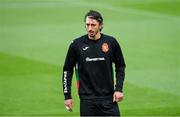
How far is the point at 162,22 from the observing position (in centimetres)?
2156

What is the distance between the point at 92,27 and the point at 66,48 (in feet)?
29.9

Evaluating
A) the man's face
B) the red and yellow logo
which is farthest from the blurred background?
the man's face

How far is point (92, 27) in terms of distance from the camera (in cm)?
1034

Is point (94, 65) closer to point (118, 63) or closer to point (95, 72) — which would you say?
point (95, 72)

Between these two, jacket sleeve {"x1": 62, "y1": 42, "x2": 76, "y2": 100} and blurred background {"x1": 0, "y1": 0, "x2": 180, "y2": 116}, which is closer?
jacket sleeve {"x1": 62, "y1": 42, "x2": 76, "y2": 100}

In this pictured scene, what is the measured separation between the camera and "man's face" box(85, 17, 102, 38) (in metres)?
10.3

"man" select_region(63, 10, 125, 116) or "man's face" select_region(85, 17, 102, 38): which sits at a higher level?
"man's face" select_region(85, 17, 102, 38)

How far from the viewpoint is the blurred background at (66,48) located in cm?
1502

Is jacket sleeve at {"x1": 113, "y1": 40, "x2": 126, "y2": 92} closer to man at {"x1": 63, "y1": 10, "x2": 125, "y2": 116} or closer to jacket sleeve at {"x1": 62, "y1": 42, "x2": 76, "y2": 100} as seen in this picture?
man at {"x1": 63, "y1": 10, "x2": 125, "y2": 116}

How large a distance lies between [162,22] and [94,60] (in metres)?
11.5

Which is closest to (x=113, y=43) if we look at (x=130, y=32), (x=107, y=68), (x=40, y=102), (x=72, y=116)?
(x=107, y=68)

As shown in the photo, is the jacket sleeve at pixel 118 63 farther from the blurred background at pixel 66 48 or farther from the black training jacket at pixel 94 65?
the blurred background at pixel 66 48

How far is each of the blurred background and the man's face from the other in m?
4.08

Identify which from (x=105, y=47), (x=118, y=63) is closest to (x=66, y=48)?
(x=118, y=63)
